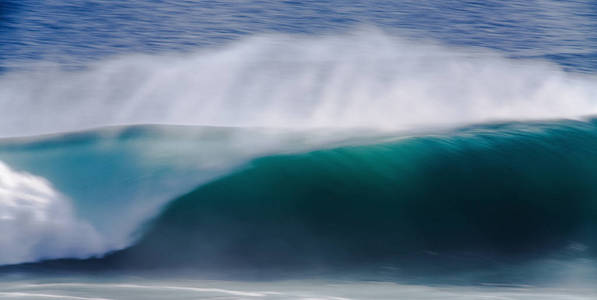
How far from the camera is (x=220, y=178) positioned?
4.45 meters

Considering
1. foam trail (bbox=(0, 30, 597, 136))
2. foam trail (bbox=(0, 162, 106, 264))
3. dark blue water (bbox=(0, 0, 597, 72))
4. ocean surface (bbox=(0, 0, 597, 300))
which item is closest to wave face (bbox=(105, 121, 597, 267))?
ocean surface (bbox=(0, 0, 597, 300))

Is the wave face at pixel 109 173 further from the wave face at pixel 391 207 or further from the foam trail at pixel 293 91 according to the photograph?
the foam trail at pixel 293 91

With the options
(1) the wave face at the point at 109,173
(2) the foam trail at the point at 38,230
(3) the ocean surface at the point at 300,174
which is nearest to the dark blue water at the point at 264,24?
(3) the ocean surface at the point at 300,174

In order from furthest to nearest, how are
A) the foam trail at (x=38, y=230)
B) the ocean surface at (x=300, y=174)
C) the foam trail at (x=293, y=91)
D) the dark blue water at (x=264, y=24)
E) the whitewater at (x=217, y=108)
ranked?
the dark blue water at (x=264, y=24) < the foam trail at (x=293, y=91) < the whitewater at (x=217, y=108) < the foam trail at (x=38, y=230) < the ocean surface at (x=300, y=174)

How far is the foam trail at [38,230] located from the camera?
3.88 m

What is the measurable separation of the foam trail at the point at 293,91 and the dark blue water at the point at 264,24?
91 cm

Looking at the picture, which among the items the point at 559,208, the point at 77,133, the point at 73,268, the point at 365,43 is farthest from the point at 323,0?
the point at 73,268

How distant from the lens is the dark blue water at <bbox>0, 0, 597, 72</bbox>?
7.77 metres

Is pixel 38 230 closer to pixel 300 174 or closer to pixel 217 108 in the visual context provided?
pixel 300 174

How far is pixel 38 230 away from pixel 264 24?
5344 mm

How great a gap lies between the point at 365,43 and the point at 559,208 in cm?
370

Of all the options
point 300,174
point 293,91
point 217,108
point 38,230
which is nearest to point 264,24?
point 293,91

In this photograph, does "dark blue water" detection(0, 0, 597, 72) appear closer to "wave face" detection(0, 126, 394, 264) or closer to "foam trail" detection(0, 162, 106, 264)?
"wave face" detection(0, 126, 394, 264)

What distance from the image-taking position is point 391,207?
425 centimetres
